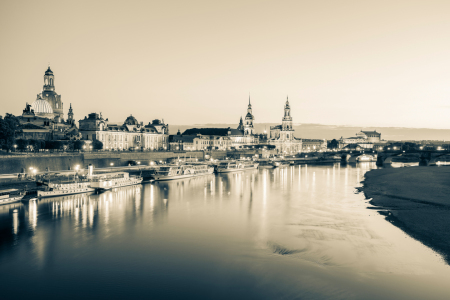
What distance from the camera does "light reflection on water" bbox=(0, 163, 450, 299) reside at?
A: 15258 mm

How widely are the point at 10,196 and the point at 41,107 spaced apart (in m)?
70.5

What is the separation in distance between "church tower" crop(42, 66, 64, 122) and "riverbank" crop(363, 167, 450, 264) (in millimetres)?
94853

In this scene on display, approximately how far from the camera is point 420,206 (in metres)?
28.4

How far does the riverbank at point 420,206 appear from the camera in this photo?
20.8 metres

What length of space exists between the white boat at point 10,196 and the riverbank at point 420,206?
110 ft

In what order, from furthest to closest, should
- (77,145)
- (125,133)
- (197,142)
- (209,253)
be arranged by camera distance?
(197,142), (125,133), (77,145), (209,253)

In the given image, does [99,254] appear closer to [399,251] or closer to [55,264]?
[55,264]

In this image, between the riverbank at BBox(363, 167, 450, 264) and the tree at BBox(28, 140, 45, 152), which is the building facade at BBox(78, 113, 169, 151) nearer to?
the tree at BBox(28, 140, 45, 152)

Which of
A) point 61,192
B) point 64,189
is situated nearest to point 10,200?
point 61,192

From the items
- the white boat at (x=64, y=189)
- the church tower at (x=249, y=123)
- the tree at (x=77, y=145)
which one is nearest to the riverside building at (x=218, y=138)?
the church tower at (x=249, y=123)

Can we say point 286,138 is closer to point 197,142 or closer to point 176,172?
point 197,142

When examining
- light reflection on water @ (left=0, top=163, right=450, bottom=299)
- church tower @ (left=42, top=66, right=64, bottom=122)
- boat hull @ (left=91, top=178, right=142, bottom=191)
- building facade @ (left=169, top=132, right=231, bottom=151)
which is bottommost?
light reflection on water @ (left=0, top=163, right=450, bottom=299)

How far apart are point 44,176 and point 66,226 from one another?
61.2ft

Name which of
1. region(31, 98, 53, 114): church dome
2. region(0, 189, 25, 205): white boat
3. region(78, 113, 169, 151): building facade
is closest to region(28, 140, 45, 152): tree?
region(78, 113, 169, 151): building facade
